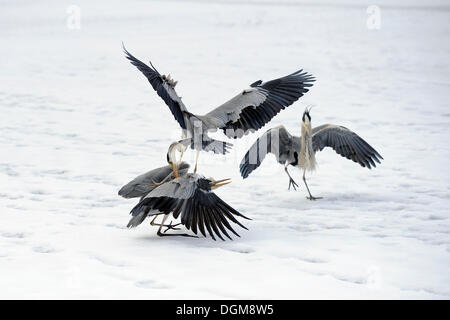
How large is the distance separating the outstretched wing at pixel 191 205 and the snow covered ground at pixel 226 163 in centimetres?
23

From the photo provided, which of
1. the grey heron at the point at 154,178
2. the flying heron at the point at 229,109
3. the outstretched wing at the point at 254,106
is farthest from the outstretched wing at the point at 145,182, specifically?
the outstretched wing at the point at 254,106

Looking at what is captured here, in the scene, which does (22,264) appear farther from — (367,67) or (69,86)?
(367,67)

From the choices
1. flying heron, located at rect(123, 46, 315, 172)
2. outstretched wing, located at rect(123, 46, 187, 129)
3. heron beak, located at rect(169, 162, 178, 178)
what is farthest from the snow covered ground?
outstretched wing, located at rect(123, 46, 187, 129)

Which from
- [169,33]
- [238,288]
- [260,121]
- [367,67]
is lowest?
[238,288]

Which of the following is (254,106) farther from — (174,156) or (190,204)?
(190,204)

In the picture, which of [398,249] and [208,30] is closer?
[398,249]

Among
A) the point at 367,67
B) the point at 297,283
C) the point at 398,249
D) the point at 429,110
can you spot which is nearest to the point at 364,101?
the point at 429,110

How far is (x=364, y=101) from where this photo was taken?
12.6 metres

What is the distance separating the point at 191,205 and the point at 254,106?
4.98 feet

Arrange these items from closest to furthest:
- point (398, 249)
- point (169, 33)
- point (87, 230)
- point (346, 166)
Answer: point (398, 249), point (87, 230), point (346, 166), point (169, 33)

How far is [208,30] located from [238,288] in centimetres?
1559

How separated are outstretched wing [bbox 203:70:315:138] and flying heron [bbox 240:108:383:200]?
0.72 feet

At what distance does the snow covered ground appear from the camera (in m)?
4.88

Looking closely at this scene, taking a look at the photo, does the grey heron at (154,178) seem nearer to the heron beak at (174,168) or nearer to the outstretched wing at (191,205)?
the heron beak at (174,168)
